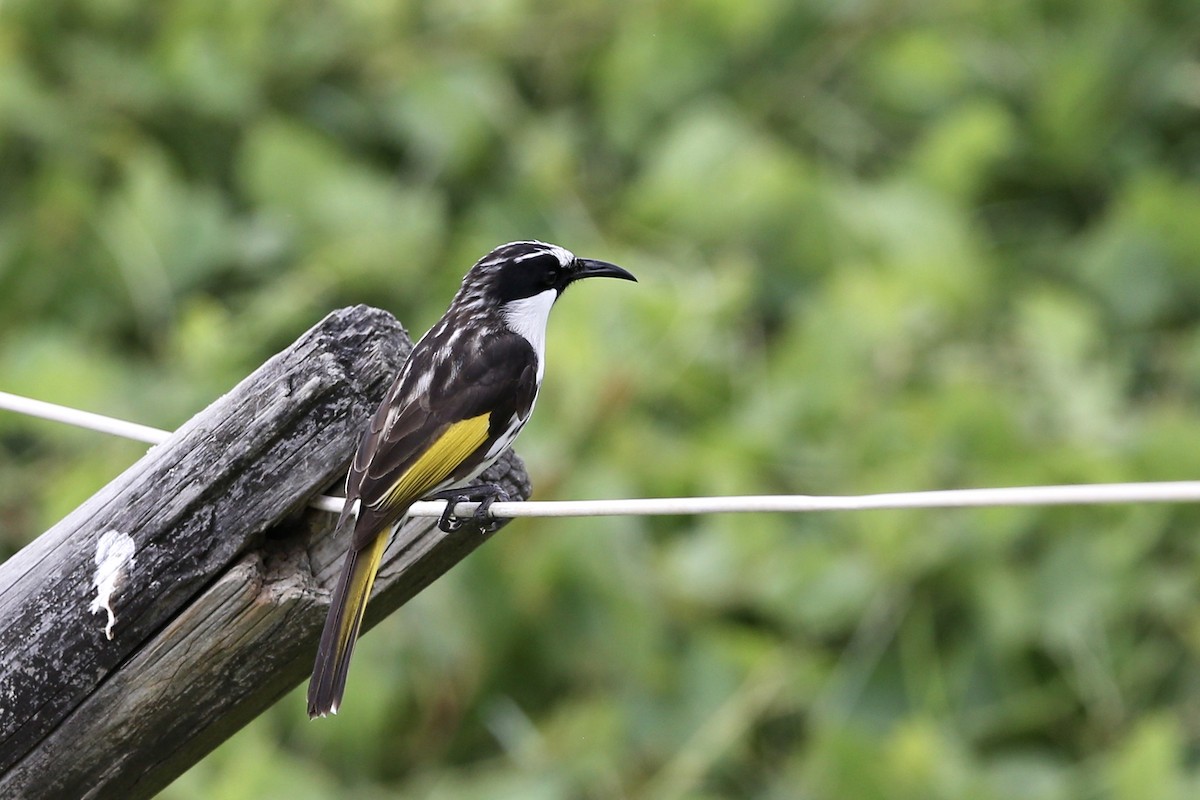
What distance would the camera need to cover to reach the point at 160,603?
8.40 ft

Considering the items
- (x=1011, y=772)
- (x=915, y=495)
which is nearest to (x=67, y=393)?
(x=1011, y=772)

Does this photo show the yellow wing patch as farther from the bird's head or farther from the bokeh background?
the bokeh background

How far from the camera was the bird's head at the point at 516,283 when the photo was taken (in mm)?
3984

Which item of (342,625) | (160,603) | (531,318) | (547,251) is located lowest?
(342,625)

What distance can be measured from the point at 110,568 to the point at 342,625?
0.38 m

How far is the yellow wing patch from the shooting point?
10.3ft

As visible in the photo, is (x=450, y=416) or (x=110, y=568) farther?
(x=450, y=416)

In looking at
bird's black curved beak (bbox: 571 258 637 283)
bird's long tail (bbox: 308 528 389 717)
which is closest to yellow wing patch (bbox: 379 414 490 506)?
bird's long tail (bbox: 308 528 389 717)

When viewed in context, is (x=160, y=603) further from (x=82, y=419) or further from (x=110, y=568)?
(x=82, y=419)

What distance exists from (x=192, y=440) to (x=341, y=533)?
12.6 inches

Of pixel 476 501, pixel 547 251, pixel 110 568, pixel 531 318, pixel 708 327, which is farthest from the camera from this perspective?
pixel 708 327

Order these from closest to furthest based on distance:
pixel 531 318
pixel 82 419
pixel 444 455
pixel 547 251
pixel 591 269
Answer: pixel 82 419 < pixel 444 455 < pixel 531 318 < pixel 547 251 < pixel 591 269

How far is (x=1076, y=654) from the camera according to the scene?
602 cm

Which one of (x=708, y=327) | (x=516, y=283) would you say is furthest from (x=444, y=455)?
(x=708, y=327)
